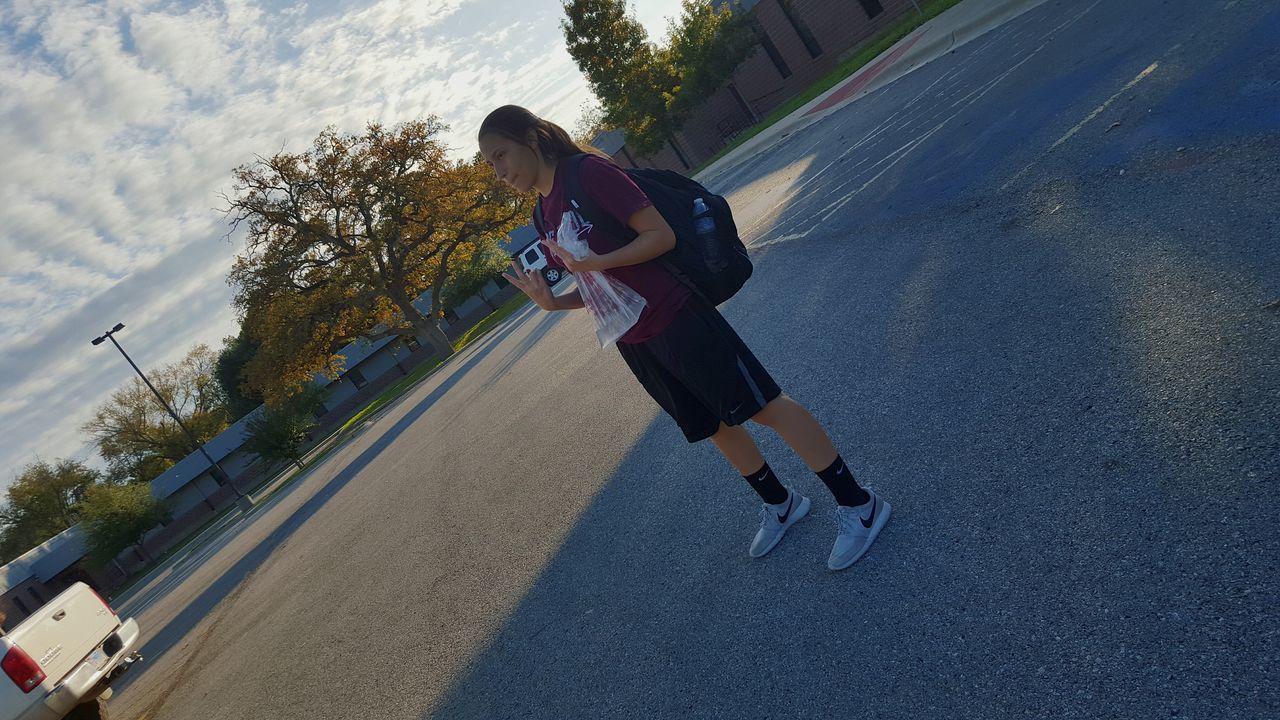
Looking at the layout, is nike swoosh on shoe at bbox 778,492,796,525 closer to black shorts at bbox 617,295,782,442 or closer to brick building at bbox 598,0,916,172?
black shorts at bbox 617,295,782,442

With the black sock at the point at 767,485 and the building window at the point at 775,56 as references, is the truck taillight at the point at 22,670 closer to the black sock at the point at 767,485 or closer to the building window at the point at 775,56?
the black sock at the point at 767,485

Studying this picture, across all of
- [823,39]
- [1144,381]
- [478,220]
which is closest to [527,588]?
[1144,381]

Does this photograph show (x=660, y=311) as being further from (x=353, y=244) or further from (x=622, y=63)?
(x=622, y=63)

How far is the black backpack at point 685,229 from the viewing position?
2684 millimetres

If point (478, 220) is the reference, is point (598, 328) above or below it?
below

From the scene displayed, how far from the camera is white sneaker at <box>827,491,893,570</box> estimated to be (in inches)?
114

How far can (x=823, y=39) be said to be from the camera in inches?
1442

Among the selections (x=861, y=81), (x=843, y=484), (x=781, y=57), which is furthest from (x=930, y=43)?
(x=781, y=57)

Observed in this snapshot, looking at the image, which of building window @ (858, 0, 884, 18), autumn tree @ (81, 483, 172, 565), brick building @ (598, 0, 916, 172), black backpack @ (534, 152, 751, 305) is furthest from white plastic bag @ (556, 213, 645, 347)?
autumn tree @ (81, 483, 172, 565)

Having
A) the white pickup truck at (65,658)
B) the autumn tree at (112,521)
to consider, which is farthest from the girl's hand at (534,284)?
the autumn tree at (112,521)

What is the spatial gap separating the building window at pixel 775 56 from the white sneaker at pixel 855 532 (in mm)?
40604

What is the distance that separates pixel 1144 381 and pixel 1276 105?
10.6 feet

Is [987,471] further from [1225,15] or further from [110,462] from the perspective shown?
[110,462]

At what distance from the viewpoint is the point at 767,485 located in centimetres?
323
